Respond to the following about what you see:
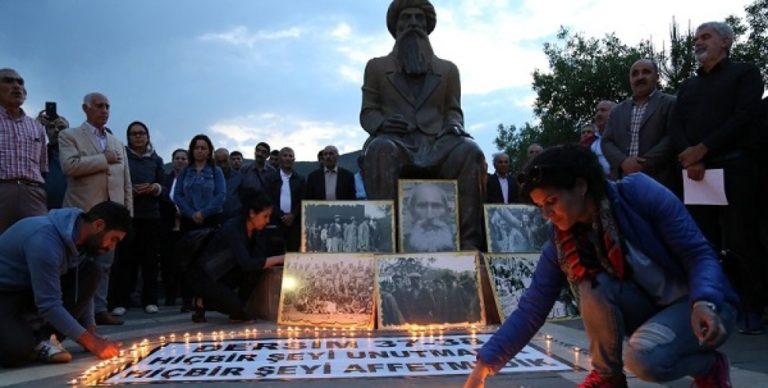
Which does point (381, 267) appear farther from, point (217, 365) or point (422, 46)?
point (422, 46)

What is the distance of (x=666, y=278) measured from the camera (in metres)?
2.13

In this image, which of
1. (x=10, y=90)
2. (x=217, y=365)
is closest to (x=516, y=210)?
(x=217, y=365)

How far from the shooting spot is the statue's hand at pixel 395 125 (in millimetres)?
5848

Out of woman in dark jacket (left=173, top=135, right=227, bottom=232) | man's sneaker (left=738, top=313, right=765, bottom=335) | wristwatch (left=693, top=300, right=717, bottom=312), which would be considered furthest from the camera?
woman in dark jacket (left=173, top=135, right=227, bottom=232)

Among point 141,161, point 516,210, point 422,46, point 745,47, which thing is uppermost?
point 745,47

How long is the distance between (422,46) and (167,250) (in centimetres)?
324

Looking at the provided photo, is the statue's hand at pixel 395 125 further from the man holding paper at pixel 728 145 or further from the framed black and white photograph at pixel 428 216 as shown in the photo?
the man holding paper at pixel 728 145

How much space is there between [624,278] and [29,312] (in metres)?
3.13

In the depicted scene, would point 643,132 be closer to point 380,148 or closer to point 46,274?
point 380,148

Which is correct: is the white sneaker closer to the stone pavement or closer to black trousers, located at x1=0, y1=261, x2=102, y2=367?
the stone pavement

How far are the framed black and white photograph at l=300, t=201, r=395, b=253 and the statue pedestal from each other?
32 cm

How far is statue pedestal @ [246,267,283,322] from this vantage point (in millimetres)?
5172

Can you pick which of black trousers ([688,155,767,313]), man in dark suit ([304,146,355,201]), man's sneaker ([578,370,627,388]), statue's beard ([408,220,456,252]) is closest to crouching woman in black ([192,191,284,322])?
statue's beard ([408,220,456,252])

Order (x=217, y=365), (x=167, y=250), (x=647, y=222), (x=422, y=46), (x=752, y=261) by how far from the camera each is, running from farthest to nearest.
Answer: (x=167, y=250) < (x=422, y=46) < (x=752, y=261) < (x=217, y=365) < (x=647, y=222)
